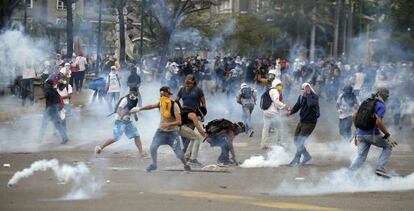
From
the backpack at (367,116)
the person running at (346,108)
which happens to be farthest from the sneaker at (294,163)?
the person running at (346,108)

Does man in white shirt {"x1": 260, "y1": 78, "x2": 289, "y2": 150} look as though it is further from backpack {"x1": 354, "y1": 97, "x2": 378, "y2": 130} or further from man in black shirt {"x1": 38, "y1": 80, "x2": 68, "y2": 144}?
backpack {"x1": 354, "y1": 97, "x2": 378, "y2": 130}

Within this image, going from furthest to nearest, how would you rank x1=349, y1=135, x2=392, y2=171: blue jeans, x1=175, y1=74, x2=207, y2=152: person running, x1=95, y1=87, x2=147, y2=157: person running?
x1=95, y1=87, x2=147, y2=157: person running → x1=175, y1=74, x2=207, y2=152: person running → x1=349, y1=135, x2=392, y2=171: blue jeans

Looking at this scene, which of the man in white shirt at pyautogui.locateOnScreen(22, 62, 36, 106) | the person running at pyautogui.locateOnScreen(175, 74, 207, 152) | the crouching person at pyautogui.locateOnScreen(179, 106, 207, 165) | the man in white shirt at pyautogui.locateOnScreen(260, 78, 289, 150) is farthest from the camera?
the man in white shirt at pyautogui.locateOnScreen(22, 62, 36, 106)

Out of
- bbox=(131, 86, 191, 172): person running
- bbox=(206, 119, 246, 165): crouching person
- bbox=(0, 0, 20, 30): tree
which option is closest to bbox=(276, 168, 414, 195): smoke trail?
bbox=(131, 86, 191, 172): person running

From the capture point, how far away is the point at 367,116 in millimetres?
13820

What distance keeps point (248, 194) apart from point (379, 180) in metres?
2.66

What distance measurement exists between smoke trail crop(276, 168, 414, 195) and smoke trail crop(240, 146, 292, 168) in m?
1.86

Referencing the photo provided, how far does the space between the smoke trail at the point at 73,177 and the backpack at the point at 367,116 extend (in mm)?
4291

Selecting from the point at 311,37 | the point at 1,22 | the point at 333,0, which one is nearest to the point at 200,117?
the point at 1,22

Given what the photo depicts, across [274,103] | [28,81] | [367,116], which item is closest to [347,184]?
[367,116]

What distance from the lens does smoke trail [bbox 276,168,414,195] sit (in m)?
12.9

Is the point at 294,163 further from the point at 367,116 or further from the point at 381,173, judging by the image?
the point at 367,116

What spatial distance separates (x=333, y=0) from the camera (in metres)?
50.3

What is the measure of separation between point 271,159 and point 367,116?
335cm
